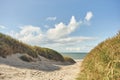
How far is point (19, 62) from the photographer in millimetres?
19984

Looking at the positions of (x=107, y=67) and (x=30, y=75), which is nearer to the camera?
(x=107, y=67)

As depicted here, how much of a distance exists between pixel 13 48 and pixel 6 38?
5.76ft

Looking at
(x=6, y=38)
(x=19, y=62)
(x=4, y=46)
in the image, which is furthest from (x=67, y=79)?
(x=6, y=38)

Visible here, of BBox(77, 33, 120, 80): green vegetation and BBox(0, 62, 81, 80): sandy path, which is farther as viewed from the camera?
BBox(0, 62, 81, 80): sandy path

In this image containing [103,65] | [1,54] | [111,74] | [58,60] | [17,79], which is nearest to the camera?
[111,74]

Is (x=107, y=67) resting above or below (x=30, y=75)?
above

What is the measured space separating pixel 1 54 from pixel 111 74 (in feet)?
45.2

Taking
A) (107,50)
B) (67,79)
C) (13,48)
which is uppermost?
(13,48)

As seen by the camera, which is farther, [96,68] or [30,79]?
[30,79]

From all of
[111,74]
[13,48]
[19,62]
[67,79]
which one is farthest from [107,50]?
[13,48]

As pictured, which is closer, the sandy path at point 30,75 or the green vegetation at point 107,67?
the green vegetation at point 107,67

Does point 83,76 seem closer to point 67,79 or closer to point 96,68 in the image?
point 96,68

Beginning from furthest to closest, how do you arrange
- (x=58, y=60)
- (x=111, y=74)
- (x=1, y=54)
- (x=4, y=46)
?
(x=58, y=60) → (x=4, y=46) → (x=1, y=54) → (x=111, y=74)

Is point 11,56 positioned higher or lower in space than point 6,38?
lower
